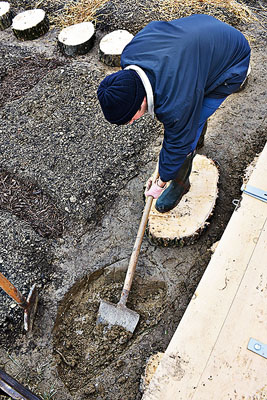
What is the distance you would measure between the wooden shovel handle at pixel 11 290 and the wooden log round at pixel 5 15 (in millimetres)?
4474

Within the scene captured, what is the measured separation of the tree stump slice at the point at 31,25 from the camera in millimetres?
5105

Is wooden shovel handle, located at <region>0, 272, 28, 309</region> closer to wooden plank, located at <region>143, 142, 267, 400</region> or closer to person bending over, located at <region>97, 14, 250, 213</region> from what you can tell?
wooden plank, located at <region>143, 142, 267, 400</region>

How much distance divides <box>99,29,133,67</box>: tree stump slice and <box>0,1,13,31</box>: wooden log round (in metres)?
1.71

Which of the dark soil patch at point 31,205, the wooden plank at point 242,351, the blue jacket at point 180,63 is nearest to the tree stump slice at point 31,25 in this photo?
the dark soil patch at point 31,205

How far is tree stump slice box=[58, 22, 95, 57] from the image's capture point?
4773 mm

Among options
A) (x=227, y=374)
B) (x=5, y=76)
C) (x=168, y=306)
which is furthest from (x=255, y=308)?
(x=5, y=76)

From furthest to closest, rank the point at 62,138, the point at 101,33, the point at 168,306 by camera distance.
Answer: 1. the point at 101,33
2. the point at 62,138
3. the point at 168,306

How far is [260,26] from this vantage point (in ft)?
16.5

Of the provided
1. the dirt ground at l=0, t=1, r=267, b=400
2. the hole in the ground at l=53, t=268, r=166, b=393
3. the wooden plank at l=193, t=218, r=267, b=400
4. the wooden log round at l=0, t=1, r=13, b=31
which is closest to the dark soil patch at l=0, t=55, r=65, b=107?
the dirt ground at l=0, t=1, r=267, b=400

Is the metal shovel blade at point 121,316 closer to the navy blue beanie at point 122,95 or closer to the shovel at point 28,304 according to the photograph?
the shovel at point 28,304

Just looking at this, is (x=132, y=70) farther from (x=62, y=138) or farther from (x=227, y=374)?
(x=62, y=138)

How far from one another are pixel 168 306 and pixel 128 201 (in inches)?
42.3

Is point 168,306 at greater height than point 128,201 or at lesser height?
lesser

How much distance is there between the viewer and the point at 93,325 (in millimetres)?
2854
